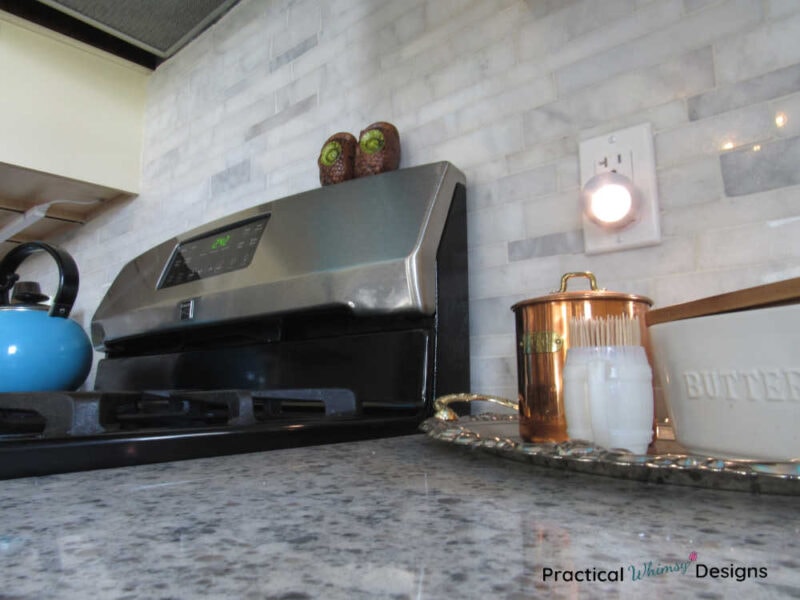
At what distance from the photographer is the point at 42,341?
0.85 meters

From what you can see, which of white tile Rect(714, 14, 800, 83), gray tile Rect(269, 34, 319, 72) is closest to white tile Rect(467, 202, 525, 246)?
white tile Rect(714, 14, 800, 83)

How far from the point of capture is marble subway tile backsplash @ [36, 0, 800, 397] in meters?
0.56

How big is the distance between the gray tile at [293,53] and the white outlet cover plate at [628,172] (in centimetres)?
65

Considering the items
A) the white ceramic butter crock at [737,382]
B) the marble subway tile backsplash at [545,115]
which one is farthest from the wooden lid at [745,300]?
the marble subway tile backsplash at [545,115]

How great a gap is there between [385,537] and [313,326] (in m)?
0.58

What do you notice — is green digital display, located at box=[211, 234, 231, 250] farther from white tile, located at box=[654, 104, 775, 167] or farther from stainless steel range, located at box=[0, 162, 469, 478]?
white tile, located at box=[654, 104, 775, 167]

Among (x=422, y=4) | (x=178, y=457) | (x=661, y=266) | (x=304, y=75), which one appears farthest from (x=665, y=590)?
(x=304, y=75)

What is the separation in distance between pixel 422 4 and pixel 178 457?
79cm

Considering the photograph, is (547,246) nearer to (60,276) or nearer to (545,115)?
(545,115)

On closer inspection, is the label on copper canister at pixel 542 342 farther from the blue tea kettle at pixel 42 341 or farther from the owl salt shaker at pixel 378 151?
the blue tea kettle at pixel 42 341

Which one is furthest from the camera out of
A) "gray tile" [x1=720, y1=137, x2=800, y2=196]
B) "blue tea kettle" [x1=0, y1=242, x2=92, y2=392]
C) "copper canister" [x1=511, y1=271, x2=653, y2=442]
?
"blue tea kettle" [x1=0, y1=242, x2=92, y2=392]

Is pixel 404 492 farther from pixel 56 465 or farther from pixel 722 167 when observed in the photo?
pixel 722 167

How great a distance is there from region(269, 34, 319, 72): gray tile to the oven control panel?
412 mm

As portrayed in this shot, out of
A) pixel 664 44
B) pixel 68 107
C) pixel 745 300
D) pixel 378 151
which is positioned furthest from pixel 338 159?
pixel 68 107
